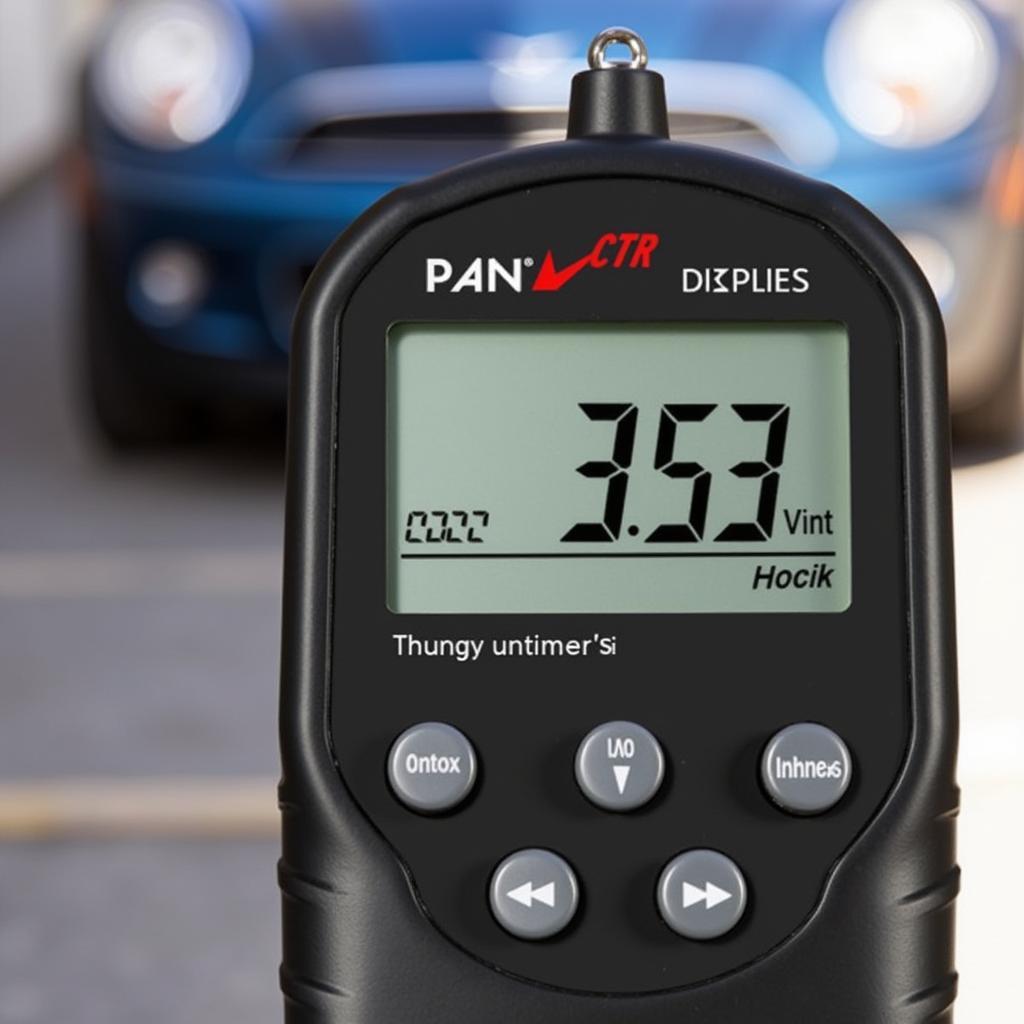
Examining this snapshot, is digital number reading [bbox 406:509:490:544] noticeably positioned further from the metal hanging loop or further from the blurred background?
the blurred background

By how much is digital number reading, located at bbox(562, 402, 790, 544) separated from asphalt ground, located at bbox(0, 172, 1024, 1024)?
0.35 meters

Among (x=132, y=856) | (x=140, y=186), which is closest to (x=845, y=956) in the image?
(x=132, y=856)

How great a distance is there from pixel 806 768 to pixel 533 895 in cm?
11

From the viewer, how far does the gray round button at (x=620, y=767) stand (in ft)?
2.84

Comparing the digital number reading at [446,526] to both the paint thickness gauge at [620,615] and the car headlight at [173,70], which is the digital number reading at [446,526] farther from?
the car headlight at [173,70]

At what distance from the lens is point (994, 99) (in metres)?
3.18

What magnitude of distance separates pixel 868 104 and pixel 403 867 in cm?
245

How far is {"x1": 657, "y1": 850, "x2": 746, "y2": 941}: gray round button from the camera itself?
86 cm

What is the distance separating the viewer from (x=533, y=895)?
0.87m

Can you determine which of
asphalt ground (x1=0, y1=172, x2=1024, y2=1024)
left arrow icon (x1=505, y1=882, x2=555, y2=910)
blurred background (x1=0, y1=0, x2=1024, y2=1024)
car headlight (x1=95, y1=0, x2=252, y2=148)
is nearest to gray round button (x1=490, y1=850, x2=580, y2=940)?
left arrow icon (x1=505, y1=882, x2=555, y2=910)

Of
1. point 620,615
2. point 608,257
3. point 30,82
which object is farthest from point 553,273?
point 30,82

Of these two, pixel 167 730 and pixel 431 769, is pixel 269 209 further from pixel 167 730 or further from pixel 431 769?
pixel 431 769

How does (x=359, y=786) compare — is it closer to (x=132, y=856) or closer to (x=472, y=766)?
(x=472, y=766)

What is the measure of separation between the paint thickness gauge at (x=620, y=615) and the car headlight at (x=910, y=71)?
2346 millimetres
